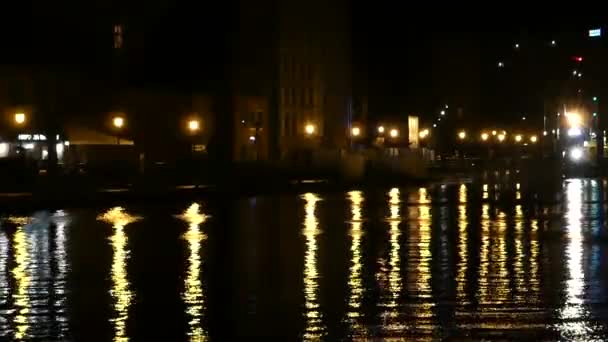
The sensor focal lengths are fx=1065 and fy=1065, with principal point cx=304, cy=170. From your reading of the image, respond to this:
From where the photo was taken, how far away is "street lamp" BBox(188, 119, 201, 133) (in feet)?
209

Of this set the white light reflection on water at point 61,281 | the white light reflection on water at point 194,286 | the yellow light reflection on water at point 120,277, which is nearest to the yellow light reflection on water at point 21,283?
the white light reflection on water at point 61,281

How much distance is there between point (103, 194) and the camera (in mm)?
37688

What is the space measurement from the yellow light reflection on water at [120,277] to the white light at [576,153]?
53602 mm

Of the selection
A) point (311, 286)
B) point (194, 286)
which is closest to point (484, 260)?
point (311, 286)

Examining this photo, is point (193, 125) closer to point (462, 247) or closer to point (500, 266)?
point (462, 247)

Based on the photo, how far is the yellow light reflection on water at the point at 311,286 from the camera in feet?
34.1

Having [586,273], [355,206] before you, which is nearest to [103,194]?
[355,206]

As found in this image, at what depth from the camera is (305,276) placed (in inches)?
583

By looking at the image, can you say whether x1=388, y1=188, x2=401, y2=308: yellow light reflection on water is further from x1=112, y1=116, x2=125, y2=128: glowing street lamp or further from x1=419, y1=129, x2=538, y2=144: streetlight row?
x1=419, y1=129, x2=538, y2=144: streetlight row

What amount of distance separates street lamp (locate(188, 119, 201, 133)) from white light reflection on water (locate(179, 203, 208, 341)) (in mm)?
38061

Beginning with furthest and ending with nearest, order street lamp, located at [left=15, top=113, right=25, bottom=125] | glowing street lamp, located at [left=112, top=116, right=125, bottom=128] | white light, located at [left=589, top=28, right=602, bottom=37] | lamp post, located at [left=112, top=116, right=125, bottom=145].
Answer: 1. white light, located at [left=589, top=28, right=602, bottom=37]
2. glowing street lamp, located at [left=112, top=116, right=125, bottom=128]
3. lamp post, located at [left=112, top=116, right=125, bottom=145]
4. street lamp, located at [left=15, top=113, right=25, bottom=125]

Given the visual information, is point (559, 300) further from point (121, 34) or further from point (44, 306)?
point (121, 34)

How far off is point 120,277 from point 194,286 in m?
1.49

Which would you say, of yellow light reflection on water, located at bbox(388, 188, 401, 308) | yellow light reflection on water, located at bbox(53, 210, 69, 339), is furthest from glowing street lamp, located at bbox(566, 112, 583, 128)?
yellow light reflection on water, located at bbox(53, 210, 69, 339)
